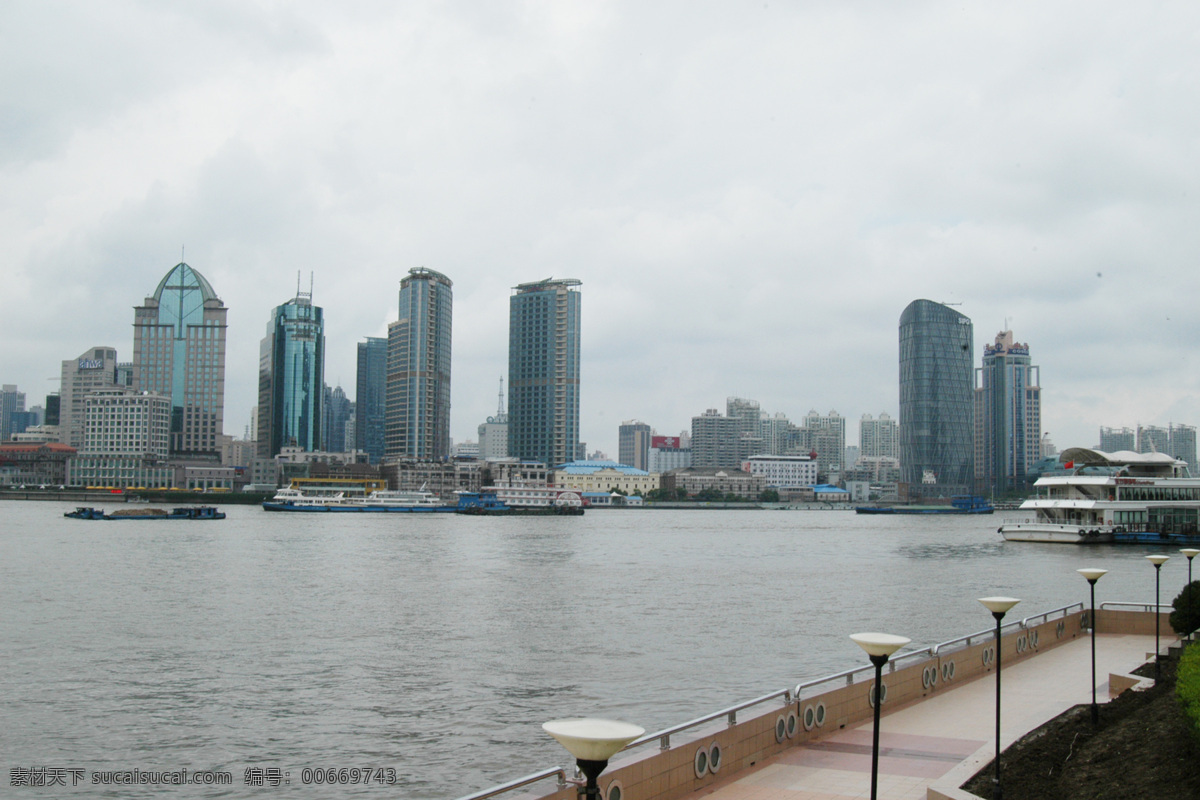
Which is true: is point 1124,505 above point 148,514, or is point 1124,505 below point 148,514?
above

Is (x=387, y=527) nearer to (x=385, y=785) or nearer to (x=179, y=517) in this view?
(x=179, y=517)

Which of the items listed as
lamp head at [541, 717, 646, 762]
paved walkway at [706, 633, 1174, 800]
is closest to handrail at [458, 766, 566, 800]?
paved walkway at [706, 633, 1174, 800]

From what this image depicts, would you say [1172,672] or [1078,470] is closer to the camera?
[1172,672]

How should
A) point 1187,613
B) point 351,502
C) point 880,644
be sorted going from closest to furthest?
point 880,644 < point 1187,613 < point 351,502

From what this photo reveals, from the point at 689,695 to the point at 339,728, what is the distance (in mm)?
8131

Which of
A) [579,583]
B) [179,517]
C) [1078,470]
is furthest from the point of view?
[179,517]

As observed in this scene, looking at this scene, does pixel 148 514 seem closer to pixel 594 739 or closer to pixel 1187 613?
pixel 1187 613

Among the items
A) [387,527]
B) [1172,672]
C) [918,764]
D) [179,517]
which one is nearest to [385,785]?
[918,764]

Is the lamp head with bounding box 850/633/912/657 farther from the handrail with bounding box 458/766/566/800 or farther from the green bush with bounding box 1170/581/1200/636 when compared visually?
the green bush with bounding box 1170/581/1200/636

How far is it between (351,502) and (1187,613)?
145 metres

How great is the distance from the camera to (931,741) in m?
14.2

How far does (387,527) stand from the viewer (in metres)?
114

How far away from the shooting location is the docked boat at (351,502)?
154 meters

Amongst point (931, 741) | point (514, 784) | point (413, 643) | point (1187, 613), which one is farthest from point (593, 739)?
point (413, 643)
